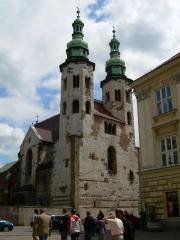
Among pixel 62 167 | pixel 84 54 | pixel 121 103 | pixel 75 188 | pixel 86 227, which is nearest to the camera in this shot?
pixel 86 227

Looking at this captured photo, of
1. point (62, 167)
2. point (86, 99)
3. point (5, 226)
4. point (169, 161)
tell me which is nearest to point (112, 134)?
point (86, 99)

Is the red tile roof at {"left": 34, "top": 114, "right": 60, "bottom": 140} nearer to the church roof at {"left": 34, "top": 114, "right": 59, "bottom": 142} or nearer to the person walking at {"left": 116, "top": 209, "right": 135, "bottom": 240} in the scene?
the church roof at {"left": 34, "top": 114, "right": 59, "bottom": 142}

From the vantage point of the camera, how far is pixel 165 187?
1912cm

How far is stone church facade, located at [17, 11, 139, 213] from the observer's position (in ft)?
125

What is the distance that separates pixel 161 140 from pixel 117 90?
98.4ft

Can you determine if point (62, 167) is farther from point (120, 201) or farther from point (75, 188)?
point (120, 201)

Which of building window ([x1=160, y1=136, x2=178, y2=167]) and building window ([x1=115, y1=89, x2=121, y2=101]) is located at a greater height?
building window ([x1=115, y1=89, x2=121, y2=101])

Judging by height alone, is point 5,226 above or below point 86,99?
below

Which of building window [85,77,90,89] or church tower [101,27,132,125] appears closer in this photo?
building window [85,77,90,89]

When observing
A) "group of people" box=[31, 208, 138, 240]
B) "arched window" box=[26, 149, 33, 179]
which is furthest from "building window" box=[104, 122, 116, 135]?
"group of people" box=[31, 208, 138, 240]

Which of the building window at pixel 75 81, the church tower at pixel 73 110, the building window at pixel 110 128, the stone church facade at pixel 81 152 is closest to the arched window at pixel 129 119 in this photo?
the stone church facade at pixel 81 152

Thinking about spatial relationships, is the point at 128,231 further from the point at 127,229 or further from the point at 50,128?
the point at 50,128

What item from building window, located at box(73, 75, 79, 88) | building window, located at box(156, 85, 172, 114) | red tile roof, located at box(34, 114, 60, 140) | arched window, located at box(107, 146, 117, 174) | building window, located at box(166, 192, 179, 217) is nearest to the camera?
building window, located at box(166, 192, 179, 217)

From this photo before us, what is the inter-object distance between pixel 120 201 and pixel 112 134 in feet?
29.4
